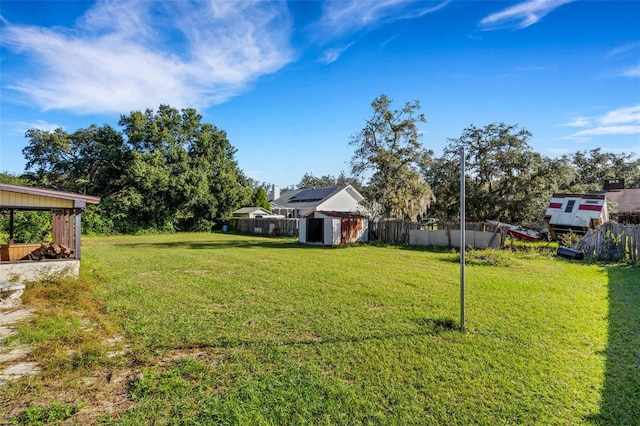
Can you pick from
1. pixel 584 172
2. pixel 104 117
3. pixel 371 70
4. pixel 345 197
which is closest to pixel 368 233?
pixel 371 70

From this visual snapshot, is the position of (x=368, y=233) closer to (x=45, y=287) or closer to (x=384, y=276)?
(x=384, y=276)

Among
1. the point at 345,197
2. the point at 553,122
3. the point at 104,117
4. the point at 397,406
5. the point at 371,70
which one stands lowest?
the point at 397,406

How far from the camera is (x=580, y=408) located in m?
2.70

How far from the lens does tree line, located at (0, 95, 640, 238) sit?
1736 cm

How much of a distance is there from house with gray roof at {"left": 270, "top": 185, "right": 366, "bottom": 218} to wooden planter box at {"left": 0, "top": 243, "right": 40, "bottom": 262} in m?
20.4

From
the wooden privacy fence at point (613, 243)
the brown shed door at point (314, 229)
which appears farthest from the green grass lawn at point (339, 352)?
the brown shed door at point (314, 229)

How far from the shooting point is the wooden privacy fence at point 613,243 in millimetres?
10281

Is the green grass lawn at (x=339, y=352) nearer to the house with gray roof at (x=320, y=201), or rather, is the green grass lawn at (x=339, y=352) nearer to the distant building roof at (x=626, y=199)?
the distant building roof at (x=626, y=199)

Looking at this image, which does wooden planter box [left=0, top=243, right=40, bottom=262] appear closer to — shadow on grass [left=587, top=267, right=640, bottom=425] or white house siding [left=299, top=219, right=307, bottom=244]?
white house siding [left=299, top=219, right=307, bottom=244]

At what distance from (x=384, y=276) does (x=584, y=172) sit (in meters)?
37.1

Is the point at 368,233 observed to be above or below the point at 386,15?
below

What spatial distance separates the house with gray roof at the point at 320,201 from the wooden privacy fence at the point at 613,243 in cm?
1781

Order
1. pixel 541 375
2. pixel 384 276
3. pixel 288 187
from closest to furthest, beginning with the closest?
pixel 541 375
pixel 384 276
pixel 288 187

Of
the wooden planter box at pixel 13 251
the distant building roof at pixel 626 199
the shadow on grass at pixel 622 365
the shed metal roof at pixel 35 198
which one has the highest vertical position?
the distant building roof at pixel 626 199
